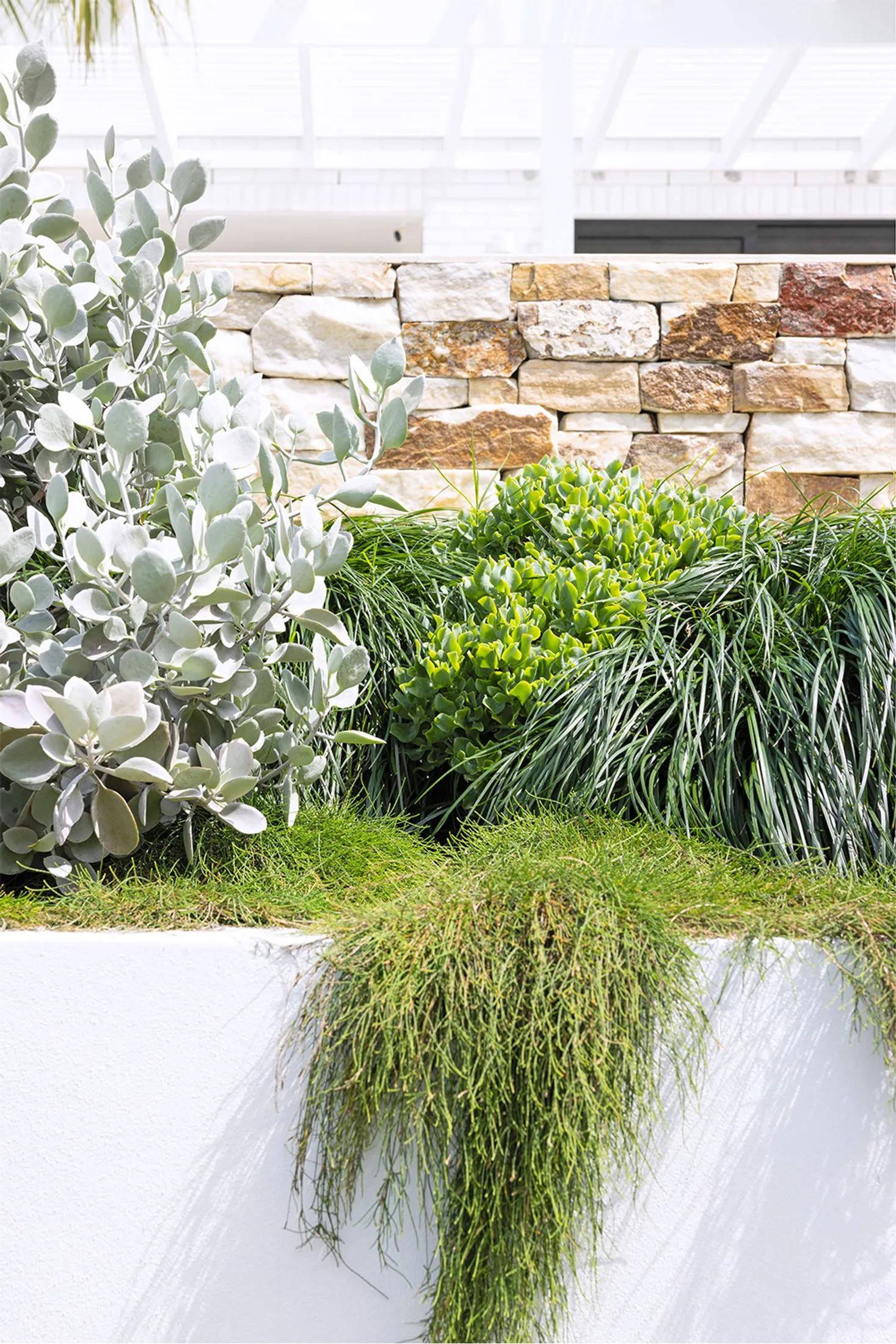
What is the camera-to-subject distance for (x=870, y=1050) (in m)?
1.54

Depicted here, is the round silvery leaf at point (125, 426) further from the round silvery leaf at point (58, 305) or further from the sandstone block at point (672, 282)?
the sandstone block at point (672, 282)

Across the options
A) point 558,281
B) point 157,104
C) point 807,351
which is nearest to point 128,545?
point 558,281

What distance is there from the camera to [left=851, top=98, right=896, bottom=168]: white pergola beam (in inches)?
275

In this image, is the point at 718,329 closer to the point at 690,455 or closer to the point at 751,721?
the point at 690,455

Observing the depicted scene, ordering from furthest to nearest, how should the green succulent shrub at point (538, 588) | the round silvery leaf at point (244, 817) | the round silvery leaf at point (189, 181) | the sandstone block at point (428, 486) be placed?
the sandstone block at point (428, 486), the green succulent shrub at point (538, 588), the round silvery leaf at point (189, 181), the round silvery leaf at point (244, 817)

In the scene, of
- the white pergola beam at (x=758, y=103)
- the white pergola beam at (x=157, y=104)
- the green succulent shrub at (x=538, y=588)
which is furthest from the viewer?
the white pergola beam at (x=758, y=103)

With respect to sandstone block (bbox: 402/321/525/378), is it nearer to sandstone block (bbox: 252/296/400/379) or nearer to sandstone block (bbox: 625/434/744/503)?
sandstone block (bbox: 252/296/400/379)

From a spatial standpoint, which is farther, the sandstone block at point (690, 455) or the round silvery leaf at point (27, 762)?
the sandstone block at point (690, 455)

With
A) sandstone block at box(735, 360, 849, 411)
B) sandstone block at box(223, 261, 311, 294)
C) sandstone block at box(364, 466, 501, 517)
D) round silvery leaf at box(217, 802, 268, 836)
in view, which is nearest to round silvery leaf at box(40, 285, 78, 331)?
round silvery leaf at box(217, 802, 268, 836)

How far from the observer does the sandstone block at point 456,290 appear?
11.4 feet

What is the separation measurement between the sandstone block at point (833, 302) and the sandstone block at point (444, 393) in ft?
3.36

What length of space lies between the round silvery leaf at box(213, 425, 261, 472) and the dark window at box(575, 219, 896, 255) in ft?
20.7

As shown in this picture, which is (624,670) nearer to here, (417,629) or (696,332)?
(417,629)

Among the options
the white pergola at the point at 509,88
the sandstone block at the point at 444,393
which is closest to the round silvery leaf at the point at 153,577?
the sandstone block at the point at 444,393
